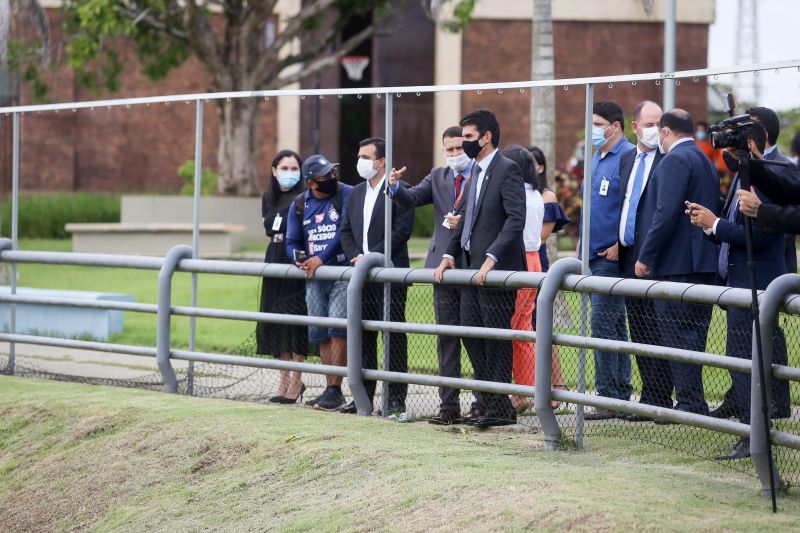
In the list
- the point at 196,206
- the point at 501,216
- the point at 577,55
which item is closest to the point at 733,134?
the point at 501,216

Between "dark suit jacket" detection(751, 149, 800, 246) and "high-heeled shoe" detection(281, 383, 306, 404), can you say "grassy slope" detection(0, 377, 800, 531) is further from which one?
"dark suit jacket" detection(751, 149, 800, 246)

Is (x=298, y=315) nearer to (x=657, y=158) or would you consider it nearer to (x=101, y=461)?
(x=101, y=461)

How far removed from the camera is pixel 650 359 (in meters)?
8.14

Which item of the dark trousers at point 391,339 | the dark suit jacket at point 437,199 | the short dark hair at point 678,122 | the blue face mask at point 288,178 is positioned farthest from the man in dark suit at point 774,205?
the blue face mask at point 288,178

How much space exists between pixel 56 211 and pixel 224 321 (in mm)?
13194

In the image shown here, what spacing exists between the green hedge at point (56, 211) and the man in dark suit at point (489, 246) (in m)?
18.5

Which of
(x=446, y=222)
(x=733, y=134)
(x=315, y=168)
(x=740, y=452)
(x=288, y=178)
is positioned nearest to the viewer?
(x=733, y=134)

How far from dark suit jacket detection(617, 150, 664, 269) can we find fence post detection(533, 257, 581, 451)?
99cm

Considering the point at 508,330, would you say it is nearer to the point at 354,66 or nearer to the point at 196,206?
the point at 196,206

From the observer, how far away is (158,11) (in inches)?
1091

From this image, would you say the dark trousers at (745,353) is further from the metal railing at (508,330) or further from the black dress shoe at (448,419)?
the black dress shoe at (448,419)

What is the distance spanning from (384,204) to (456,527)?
3.78 metres

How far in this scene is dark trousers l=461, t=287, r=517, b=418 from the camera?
853 cm

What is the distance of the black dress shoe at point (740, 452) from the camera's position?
7223mm
